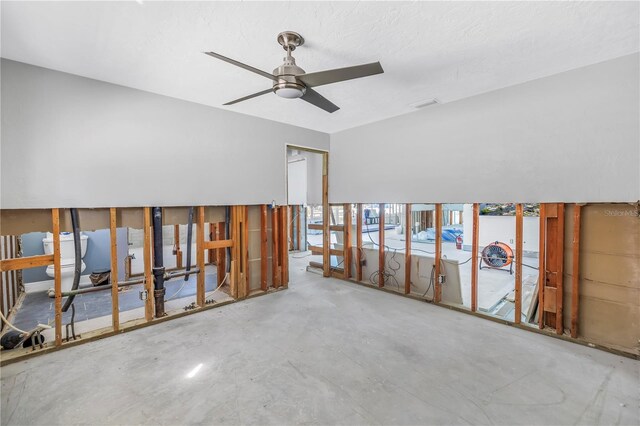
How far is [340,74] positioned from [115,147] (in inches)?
109

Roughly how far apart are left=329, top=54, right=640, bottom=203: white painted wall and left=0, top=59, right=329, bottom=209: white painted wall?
233cm

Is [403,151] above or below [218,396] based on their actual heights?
above

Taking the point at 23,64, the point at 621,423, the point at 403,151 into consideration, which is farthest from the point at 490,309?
the point at 23,64

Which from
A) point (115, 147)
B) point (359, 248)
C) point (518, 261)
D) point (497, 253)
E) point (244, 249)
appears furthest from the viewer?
point (497, 253)

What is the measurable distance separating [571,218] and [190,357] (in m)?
4.29

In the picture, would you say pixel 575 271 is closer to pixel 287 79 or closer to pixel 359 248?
pixel 359 248

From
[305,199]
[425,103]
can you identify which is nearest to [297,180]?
[305,199]

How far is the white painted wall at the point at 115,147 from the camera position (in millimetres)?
2623

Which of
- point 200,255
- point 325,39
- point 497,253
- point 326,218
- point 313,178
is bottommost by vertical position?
point 497,253

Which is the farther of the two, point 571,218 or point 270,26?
point 571,218

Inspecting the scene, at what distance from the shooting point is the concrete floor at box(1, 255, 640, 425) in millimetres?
1938

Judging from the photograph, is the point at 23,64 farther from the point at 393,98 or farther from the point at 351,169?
the point at 351,169

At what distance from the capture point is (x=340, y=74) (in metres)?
2.04

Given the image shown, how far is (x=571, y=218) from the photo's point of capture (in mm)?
2961
